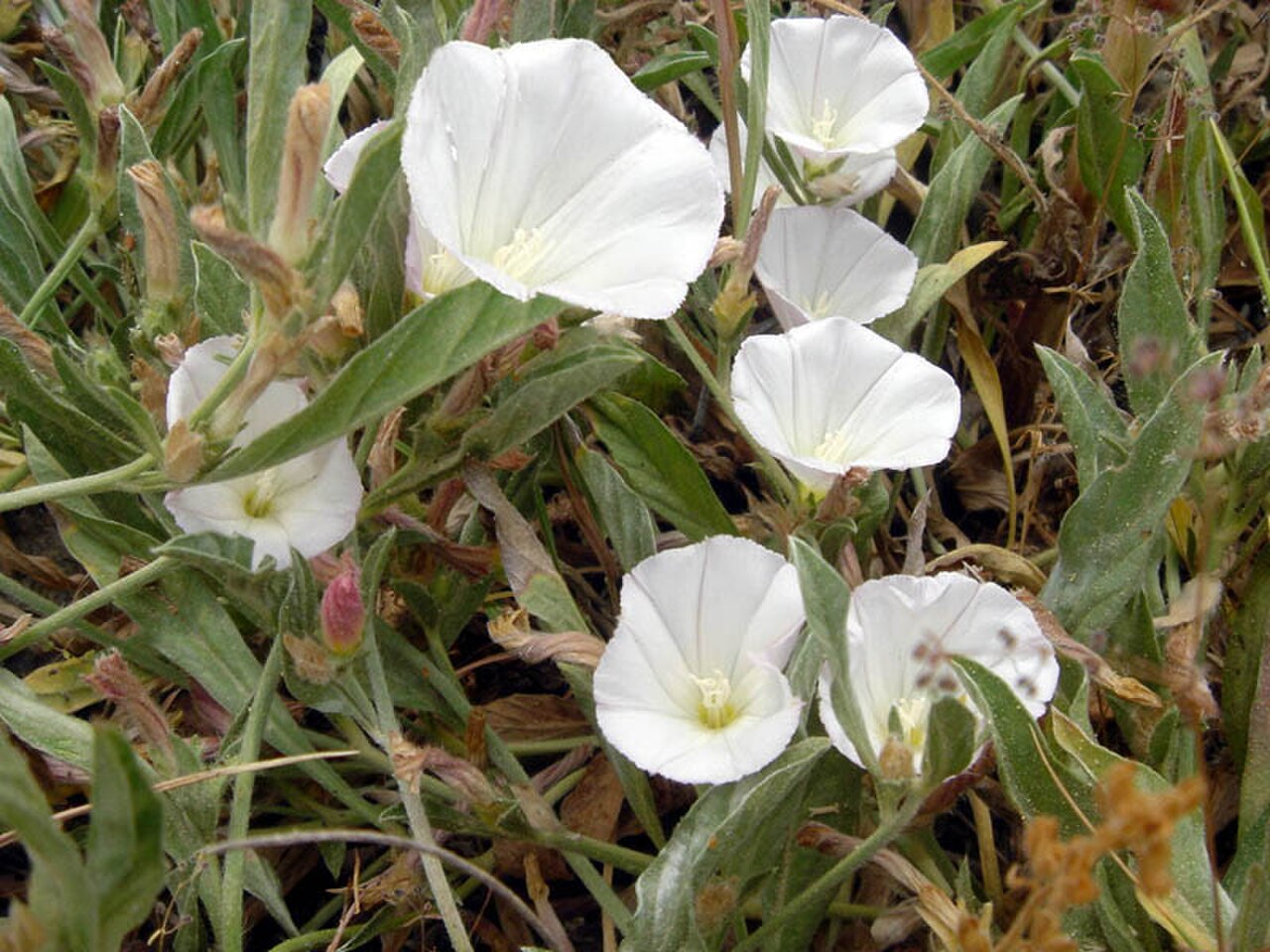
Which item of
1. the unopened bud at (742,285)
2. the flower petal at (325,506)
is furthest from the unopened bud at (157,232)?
the unopened bud at (742,285)

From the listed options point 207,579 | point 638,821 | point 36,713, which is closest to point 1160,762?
point 638,821

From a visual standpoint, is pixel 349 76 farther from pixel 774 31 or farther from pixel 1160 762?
pixel 1160 762

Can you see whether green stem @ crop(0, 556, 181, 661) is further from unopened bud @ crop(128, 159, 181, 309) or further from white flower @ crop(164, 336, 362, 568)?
unopened bud @ crop(128, 159, 181, 309)

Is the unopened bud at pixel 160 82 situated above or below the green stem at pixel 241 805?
above

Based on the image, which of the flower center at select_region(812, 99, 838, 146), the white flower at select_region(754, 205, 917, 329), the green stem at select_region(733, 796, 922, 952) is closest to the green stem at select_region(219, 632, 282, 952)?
the green stem at select_region(733, 796, 922, 952)

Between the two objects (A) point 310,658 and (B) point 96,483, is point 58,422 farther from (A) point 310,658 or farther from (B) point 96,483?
(A) point 310,658

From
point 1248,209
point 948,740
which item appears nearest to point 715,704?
point 948,740

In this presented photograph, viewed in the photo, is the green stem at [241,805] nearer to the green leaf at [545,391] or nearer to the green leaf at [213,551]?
the green leaf at [213,551]
